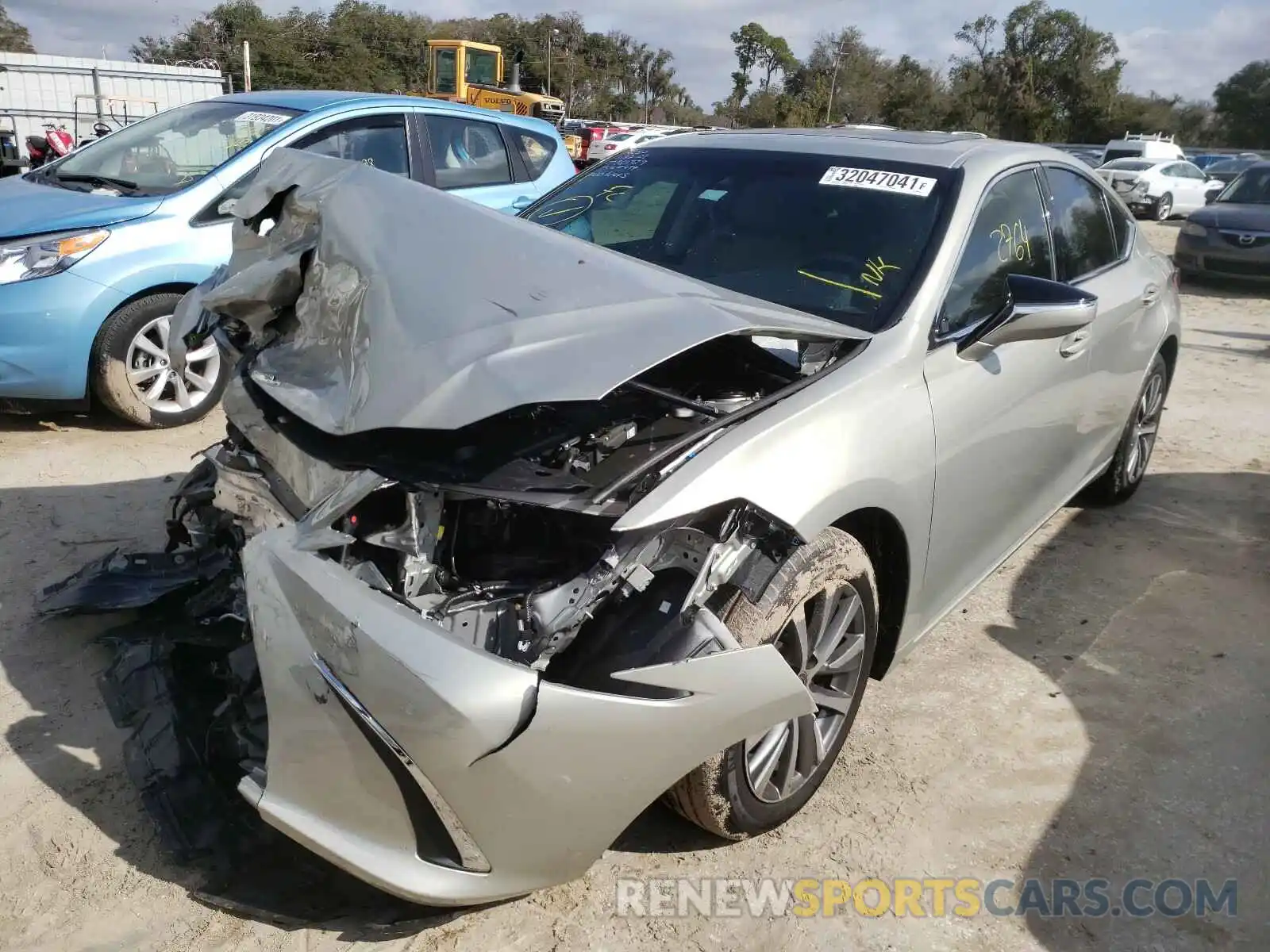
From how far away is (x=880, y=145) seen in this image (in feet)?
10.8

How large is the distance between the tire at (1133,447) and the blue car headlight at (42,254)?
506 centimetres

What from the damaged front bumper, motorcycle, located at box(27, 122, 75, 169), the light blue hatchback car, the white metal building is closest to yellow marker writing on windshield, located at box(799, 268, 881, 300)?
the damaged front bumper

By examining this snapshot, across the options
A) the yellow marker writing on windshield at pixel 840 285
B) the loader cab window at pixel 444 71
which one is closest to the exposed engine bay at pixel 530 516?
the yellow marker writing on windshield at pixel 840 285

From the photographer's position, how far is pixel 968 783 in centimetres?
278

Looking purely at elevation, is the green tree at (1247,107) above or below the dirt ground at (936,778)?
above

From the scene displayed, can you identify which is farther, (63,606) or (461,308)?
(63,606)

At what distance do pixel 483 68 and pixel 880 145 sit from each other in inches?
861

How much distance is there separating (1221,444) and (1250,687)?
3.24m

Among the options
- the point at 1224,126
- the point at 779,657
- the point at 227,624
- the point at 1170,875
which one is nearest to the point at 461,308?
the point at 779,657

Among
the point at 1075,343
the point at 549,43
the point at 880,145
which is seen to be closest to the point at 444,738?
the point at 880,145

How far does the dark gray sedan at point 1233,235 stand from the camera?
11844 millimetres

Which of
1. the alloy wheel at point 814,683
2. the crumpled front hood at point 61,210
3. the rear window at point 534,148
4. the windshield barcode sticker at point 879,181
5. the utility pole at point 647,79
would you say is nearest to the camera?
the alloy wheel at point 814,683

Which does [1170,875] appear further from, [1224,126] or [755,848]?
[1224,126]

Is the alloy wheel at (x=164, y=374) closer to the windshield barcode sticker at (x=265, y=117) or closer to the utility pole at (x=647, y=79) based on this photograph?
the windshield barcode sticker at (x=265, y=117)
